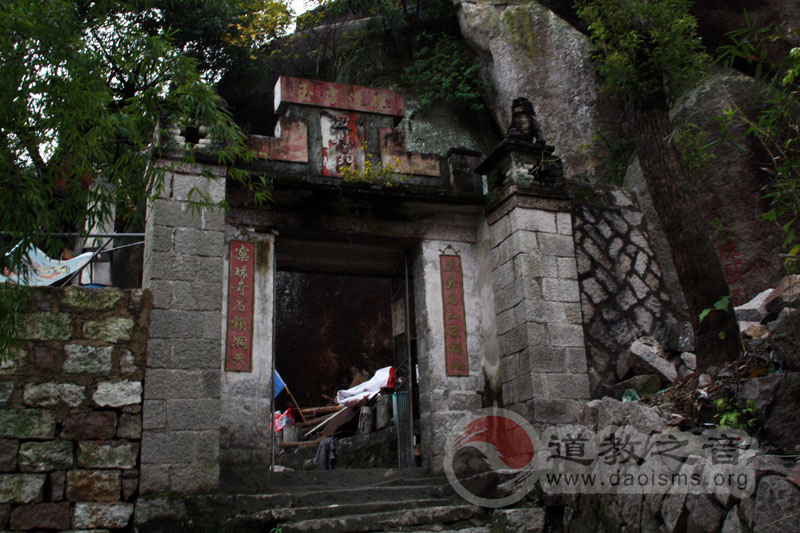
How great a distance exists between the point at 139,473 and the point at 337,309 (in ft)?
34.3

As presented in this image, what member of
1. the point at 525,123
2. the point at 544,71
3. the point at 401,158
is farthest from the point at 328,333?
the point at 525,123

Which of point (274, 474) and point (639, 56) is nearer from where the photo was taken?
point (274, 474)

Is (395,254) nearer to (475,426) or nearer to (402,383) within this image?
(402,383)

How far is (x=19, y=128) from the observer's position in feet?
13.6

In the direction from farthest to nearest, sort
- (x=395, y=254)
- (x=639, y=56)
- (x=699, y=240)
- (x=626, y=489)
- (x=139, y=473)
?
(x=395, y=254)
(x=639, y=56)
(x=699, y=240)
(x=139, y=473)
(x=626, y=489)

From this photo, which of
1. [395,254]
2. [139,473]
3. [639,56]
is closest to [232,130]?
[139,473]

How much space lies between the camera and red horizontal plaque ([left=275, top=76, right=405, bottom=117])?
6719 millimetres

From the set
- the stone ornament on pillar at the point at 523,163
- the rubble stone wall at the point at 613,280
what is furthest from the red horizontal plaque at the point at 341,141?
the rubble stone wall at the point at 613,280

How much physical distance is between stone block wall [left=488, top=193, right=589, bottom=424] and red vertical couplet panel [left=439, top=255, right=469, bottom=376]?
375 mm

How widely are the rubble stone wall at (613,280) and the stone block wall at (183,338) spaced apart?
13.0 feet

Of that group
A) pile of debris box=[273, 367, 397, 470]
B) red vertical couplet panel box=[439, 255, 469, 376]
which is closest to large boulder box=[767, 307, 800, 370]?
red vertical couplet panel box=[439, 255, 469, 376]

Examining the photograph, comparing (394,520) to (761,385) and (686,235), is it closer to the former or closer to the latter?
(761,385)

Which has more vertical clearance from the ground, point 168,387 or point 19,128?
point 19,128

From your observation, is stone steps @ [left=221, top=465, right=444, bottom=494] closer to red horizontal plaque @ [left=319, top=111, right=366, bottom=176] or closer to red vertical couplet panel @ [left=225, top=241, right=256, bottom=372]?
red vertical couplet panel @ [left=225, top=241, right=256, bottom=372]
